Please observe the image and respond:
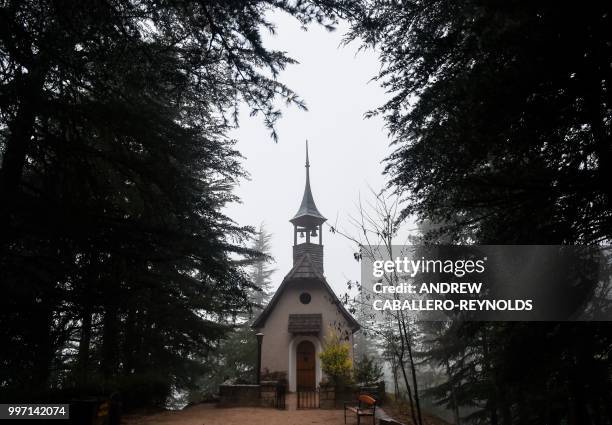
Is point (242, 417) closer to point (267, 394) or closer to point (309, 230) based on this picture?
point (267, 394)

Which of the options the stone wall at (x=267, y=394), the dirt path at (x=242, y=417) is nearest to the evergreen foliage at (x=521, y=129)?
the dirt path at (x=242, y=417)

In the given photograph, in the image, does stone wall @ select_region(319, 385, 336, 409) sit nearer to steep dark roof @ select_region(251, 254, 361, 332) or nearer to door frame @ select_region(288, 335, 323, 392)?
door frame @ select_region(288, 335, 323, 392)

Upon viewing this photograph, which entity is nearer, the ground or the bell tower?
the ground

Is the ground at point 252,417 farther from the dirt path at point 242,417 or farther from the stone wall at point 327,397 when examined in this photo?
the stone wall at point 327,397

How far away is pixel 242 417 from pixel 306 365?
24.2 feet

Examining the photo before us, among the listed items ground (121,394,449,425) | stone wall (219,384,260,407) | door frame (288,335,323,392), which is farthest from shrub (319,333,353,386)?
door frame (288,335,323,392)

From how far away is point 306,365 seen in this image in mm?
18000

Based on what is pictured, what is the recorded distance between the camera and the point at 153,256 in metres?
5.62

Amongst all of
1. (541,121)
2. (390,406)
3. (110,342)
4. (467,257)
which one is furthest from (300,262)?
(541,121)

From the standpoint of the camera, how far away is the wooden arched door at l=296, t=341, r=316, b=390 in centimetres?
1783

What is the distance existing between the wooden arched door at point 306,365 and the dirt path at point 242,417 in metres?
5.57

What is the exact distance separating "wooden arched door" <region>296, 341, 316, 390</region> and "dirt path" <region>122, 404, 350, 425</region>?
5.57 m

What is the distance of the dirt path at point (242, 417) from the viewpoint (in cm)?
1012

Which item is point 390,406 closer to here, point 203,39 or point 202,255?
point 202,255
